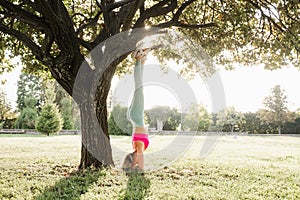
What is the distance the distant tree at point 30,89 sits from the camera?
48.3 metres

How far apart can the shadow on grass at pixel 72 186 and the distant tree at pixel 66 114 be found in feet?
110

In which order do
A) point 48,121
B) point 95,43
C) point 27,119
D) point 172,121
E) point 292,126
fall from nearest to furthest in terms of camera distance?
1. point 95,43
2. point 172,121
3. point 48,121
4. point 27,119
5. point 292,126

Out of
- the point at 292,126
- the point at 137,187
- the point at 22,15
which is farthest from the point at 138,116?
the point at 292,126

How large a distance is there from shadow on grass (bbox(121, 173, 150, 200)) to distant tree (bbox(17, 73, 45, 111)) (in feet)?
145

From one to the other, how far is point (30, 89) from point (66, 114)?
42.4 feet

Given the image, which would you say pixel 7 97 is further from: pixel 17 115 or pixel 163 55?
pixel 163 55

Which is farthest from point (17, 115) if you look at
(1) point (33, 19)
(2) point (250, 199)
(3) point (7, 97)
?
(2) point (250, 199)

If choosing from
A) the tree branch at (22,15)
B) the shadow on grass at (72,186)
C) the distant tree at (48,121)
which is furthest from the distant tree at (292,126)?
the tree branch at (22,15)

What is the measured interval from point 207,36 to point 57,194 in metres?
6.45

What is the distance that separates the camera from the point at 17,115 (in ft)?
140

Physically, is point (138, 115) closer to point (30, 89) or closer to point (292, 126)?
point (292, 126)

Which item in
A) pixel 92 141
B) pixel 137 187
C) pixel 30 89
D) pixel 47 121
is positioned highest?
pixel 30 89

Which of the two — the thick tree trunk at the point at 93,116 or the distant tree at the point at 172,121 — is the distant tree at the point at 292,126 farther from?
the thick tree trunk at the point at 93,116

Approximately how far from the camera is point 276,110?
47.6m
